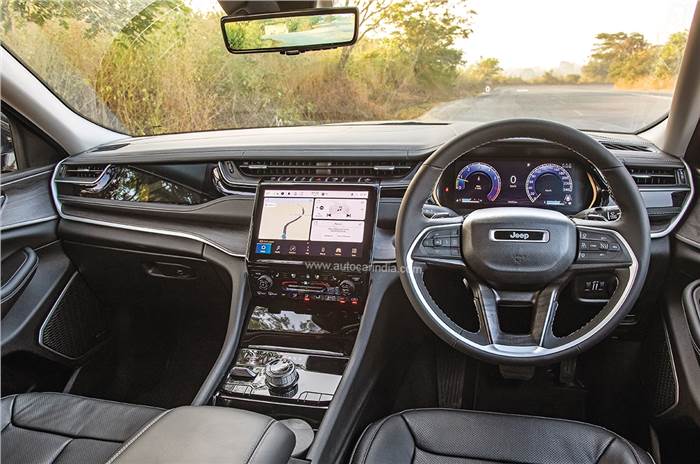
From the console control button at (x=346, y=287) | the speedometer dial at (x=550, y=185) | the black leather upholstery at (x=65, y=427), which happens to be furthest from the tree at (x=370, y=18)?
the black leather upholstery at (x=65, y=427)

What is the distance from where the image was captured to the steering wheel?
1.42 meters

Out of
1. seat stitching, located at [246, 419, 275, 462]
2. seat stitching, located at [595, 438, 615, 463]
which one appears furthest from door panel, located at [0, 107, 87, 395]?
seat stitching, located at [595, 438, 615, 463]

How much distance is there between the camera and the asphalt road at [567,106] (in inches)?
85.7

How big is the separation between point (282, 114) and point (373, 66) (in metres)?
0.51

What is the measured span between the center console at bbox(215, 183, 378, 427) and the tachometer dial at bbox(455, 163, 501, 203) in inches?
11.5

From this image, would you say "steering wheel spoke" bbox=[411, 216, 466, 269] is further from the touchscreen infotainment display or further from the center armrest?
the center armrest

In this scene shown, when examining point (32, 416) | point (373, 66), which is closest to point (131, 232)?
point (32, 416)

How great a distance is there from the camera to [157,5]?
2.74 metres

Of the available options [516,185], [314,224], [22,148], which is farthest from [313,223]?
[22,148]

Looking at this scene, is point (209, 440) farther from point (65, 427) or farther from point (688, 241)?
point (688, 241)

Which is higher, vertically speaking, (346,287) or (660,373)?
(346,287)

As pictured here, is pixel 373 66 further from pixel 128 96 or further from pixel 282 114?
pixel 128 96

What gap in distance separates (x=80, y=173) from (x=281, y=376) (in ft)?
4.42

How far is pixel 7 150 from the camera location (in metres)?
2.26
